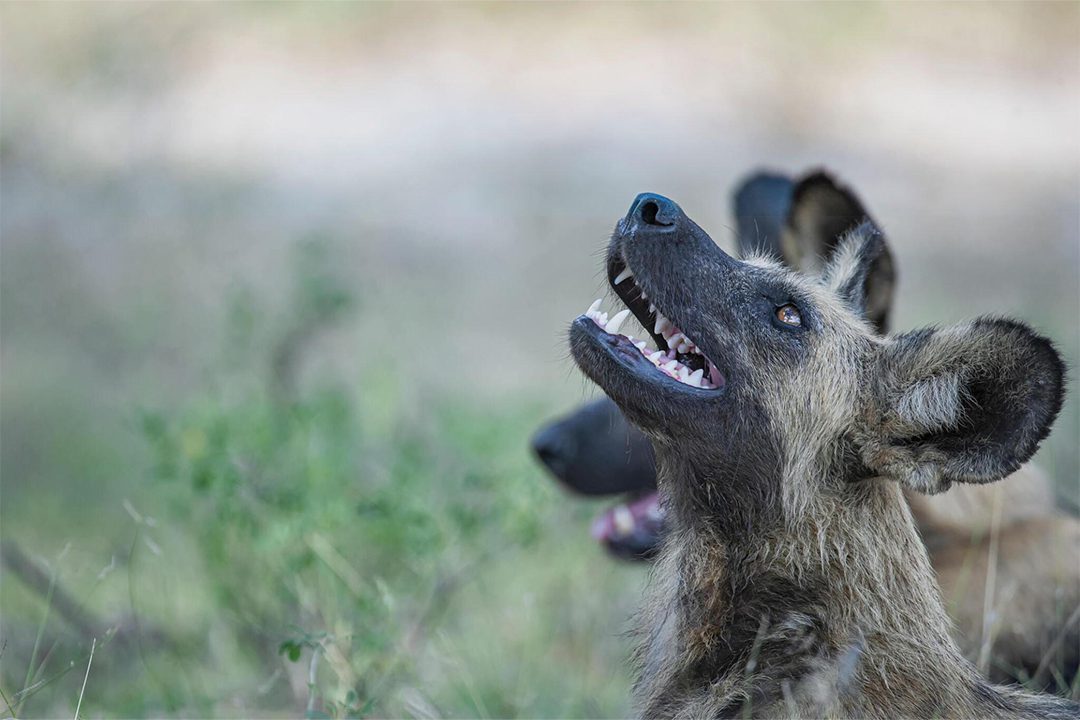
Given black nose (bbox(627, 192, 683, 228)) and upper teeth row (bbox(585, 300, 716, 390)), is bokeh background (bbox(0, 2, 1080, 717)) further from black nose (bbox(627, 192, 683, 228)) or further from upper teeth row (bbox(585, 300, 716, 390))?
black nose (bbox(627, 192, 683, 228))

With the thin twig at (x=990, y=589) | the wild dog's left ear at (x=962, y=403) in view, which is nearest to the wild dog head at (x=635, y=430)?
the thin twig at (x=990, y=589)

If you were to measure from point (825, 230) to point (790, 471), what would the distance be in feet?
7.06

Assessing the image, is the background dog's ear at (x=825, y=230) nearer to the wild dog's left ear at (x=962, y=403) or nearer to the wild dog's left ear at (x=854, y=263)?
the wild dog's left ear at (x=854, y=263)

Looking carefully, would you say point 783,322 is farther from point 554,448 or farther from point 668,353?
point 554,448

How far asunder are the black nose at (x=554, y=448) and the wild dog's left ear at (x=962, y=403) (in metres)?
2.41

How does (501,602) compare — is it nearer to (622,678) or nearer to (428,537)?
(622,678)

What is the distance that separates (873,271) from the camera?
224 inches

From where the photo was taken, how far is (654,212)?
4.09 m

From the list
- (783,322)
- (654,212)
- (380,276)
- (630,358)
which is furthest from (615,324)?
(380,276)

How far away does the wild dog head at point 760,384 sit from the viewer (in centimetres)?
374

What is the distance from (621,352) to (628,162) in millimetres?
8379

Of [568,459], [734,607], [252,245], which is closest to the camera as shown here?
[734,607]

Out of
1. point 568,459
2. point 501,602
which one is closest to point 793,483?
point 568,459

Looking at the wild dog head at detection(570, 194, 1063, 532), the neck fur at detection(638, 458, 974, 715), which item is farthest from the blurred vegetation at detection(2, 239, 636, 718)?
the wild dog head at detection(570, 194, 1063, 532)
